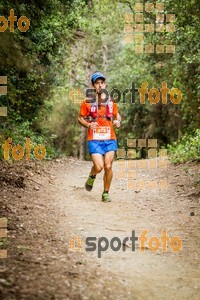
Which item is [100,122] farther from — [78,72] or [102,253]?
[78,72]

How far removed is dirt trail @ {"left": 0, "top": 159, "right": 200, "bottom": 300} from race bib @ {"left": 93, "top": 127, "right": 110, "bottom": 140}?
1.33 metres

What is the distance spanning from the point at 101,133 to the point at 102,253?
347 cm

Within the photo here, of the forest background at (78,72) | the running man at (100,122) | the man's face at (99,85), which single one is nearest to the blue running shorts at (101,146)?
the running man at (100,122)

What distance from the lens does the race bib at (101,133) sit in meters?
8.16

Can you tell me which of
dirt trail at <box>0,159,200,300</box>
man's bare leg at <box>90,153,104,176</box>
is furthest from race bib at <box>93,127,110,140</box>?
dirt trail at <box>0,159,200,300</box>

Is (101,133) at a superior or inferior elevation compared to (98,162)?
superior

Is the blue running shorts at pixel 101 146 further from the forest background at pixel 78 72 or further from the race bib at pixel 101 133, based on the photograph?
the forest background at pixel 78 72

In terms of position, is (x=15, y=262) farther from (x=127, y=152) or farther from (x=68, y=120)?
(x=127, y=152)

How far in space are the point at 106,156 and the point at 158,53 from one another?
13883 mm

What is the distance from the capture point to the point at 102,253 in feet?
16.8

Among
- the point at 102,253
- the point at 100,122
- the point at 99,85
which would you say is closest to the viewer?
the point at 102,253

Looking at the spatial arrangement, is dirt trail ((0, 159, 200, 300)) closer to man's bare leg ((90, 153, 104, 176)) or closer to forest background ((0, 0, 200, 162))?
man's bare leg ((90, 153, 104, 176))

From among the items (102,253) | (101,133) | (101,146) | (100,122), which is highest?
(100,122)

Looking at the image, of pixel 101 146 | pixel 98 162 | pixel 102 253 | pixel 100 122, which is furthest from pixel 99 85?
pixel 102 253
